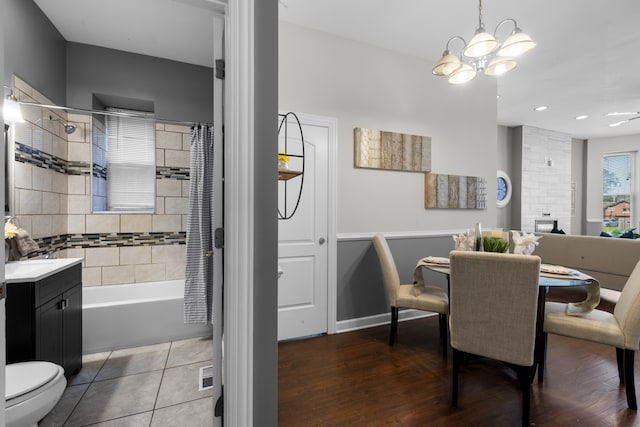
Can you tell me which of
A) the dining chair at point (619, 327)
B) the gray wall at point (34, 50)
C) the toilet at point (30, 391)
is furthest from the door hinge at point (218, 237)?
the dining chair at point (619, 327)

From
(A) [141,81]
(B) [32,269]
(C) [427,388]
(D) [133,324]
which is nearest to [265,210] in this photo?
(B) [32,269]

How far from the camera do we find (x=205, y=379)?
2143mm

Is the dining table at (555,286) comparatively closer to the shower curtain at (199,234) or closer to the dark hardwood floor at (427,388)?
the dark hardwood floor at (427,388)

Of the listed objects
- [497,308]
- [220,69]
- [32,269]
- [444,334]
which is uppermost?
[220,69]

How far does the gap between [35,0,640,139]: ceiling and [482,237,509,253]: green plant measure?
1.97m

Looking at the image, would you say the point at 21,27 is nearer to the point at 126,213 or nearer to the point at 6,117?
the point at 6,117

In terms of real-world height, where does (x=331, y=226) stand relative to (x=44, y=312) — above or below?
above

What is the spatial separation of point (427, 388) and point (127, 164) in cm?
358

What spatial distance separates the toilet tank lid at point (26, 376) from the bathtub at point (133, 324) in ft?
3.25

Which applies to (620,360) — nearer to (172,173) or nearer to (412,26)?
(412,26)

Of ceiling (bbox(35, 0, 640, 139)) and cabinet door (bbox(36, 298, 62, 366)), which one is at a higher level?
ceiling (bbox(35, 0, 640, 139))

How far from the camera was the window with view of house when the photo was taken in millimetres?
6703

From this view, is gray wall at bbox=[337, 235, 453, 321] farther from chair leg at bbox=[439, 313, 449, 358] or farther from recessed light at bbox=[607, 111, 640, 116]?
recessed light at bbox=[607, 111, 640, 116]

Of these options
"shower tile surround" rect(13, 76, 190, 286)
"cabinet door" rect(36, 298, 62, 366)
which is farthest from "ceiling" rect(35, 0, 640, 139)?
"cabinet door" rect(36, 298, 62, 366)
